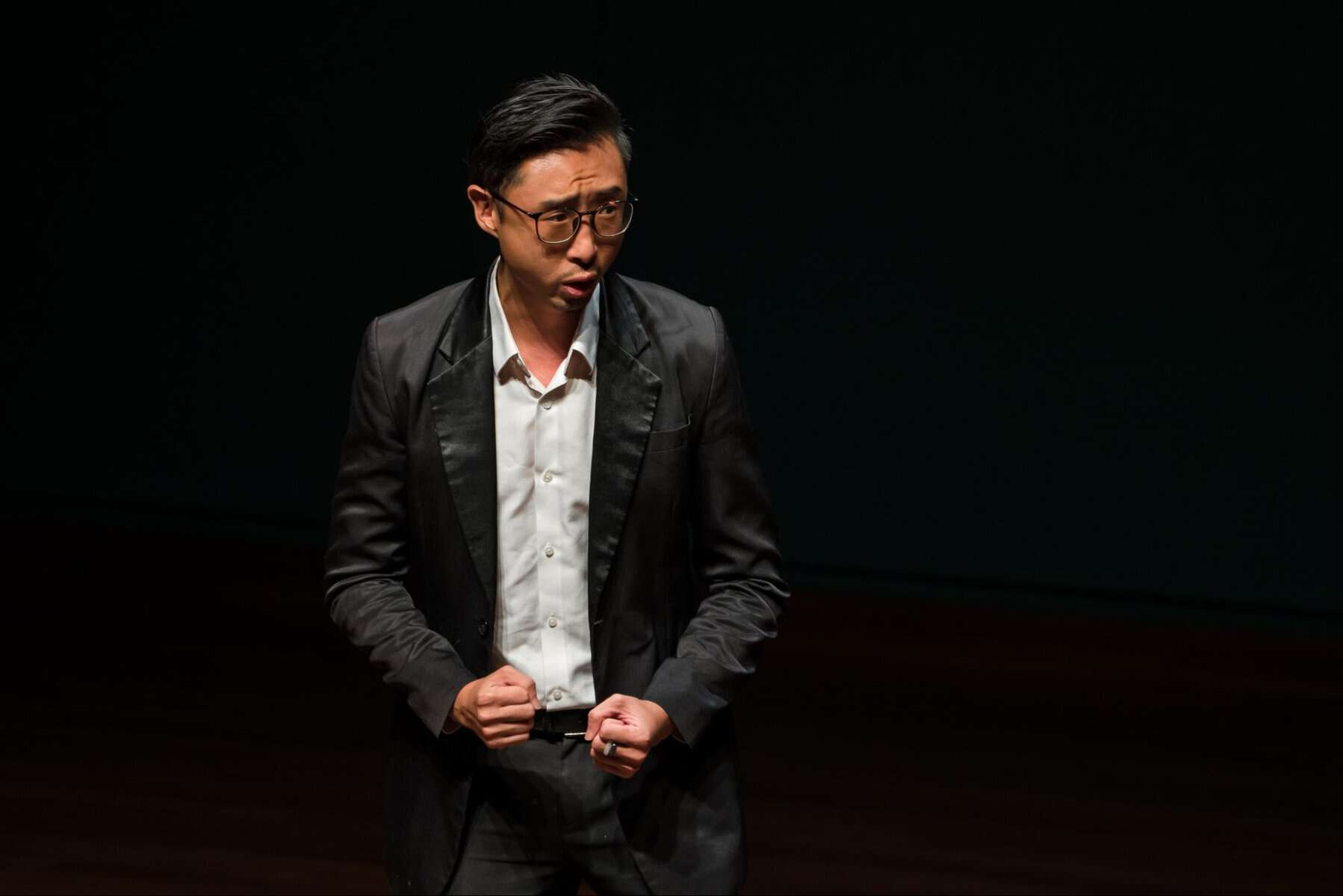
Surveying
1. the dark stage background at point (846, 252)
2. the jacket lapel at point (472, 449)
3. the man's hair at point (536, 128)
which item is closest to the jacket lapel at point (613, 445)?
the jacket lapel at point (472, 449)

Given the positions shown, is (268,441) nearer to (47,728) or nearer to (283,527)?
(283,527)

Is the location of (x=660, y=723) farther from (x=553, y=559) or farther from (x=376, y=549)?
(x=376, y=549)

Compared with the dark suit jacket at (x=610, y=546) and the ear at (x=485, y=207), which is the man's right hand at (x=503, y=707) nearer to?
the dark suit jacket at (x=610, y=546)

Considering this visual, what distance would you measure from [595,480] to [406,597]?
9.1 inches

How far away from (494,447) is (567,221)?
250 millimetres

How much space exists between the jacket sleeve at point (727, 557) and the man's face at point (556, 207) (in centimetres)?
19

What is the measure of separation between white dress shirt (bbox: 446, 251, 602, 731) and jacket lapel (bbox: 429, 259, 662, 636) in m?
0.02

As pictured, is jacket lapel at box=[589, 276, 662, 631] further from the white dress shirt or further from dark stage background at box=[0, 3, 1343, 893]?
dark stage background at box=[0, 3, 1343, 893]

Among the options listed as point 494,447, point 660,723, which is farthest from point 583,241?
point 660,723

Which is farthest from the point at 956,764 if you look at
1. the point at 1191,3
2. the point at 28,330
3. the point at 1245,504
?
the point at 28,330

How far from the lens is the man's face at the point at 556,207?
1.65 m

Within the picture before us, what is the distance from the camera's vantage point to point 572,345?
1772 mm

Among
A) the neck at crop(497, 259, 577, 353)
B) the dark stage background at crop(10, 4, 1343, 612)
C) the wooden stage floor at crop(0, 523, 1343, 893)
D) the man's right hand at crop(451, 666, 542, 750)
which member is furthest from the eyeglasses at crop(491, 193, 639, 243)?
the dark stage background at crop(10, 4, 1343, 612)

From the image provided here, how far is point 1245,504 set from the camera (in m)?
4.79
